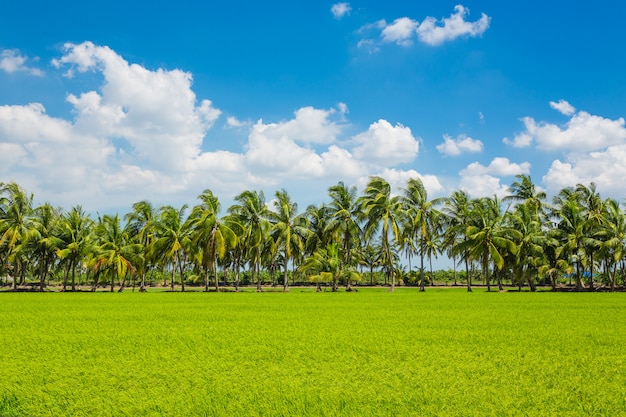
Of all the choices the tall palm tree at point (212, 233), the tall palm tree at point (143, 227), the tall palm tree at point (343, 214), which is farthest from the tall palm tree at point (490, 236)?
the tall palm tree at point (143, 227)

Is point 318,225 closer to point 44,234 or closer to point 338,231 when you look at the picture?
point 338,231

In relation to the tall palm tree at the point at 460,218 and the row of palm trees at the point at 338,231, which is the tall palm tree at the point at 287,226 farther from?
the tall palm tree at the point at 460,218

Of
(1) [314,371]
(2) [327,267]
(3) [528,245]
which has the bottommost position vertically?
(1) [314,371]

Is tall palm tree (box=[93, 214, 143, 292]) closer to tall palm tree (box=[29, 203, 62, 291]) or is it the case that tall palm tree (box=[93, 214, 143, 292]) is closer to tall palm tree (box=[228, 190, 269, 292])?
tall palm tree (box=[29, 203, 62, 291])

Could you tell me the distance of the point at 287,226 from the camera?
3331cm

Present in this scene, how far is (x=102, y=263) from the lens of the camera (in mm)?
34250

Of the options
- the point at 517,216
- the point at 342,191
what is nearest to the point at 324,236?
the point at 342,191

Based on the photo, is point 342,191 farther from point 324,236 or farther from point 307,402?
point 307,402

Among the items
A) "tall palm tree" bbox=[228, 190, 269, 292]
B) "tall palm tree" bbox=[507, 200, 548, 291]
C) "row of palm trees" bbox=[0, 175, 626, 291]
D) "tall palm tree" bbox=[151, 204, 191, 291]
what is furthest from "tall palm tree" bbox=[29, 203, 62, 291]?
"tall palm tree" bbox=[507, 200, 548, 291]

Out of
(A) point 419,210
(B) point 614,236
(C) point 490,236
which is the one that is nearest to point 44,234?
(A) point 419,210

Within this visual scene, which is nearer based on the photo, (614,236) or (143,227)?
(614,236)

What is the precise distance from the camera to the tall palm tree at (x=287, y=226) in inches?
1303

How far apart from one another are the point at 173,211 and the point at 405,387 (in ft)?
103

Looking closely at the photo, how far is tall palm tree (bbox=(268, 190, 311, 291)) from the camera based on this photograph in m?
33.1
